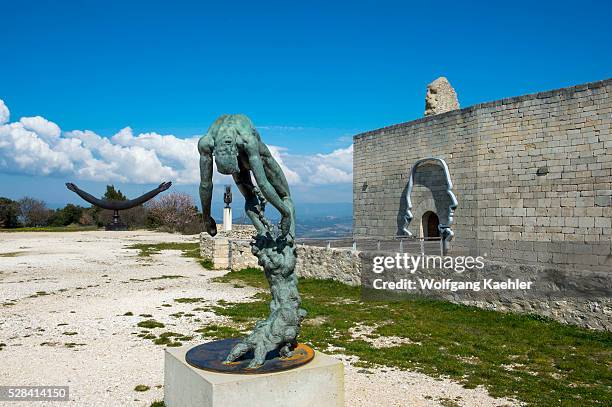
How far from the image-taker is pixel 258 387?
348cm

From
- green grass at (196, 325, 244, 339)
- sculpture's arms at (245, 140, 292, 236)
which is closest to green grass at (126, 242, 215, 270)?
green grass at (196, 325, 244, 339)

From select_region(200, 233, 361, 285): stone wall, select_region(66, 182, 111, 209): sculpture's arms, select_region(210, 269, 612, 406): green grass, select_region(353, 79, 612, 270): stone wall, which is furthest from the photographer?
select_region(66, 182, 111, 209): sculpture's arms

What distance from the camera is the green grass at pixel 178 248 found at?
1743cm

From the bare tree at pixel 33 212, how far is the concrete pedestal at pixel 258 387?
47.5 metres

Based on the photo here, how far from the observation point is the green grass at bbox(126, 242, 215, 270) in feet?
57.2

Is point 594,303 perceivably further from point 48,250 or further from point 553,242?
point 48,250

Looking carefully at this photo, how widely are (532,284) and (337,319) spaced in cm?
332

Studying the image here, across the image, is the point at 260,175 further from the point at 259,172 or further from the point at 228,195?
the point at 228,195

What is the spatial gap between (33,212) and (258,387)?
49.1 metres

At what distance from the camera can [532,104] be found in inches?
489

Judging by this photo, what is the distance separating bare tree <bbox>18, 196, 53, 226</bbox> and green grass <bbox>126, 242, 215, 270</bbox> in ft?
88.0

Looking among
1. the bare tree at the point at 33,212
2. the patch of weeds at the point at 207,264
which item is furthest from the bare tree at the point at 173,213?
the patch of weeds at the point at 207,264

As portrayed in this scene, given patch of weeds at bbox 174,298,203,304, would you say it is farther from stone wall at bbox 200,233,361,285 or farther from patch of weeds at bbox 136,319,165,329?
stone wall at bbox 200,233,361,285

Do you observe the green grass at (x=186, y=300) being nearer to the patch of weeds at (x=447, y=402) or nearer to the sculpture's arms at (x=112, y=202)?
the patch of weeds at (x=447, y=402)
